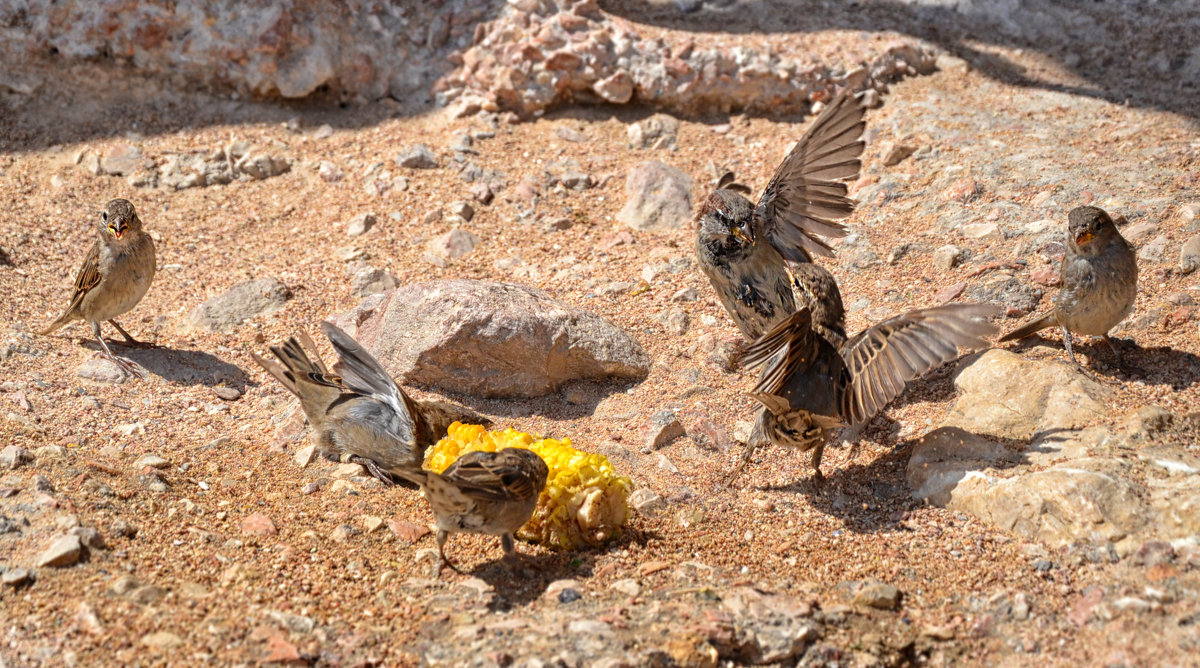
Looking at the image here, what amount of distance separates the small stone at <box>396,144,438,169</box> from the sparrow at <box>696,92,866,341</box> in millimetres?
2973

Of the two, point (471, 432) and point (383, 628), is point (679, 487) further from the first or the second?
point (383, 628)

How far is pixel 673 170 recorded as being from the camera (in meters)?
7.75

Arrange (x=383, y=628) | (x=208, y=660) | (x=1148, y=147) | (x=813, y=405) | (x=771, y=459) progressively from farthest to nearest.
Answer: (x=1148, y=147)
(x=771, y=459)
(x=813, y=405)
(x=383, y=628)
(x=208, y=660)

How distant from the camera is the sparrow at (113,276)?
20.1ft

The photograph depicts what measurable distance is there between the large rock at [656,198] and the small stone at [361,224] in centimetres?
180

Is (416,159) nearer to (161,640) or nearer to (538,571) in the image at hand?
(538,571)

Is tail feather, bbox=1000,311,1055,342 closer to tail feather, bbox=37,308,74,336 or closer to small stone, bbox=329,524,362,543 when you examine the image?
small stone, bbox=329,524,362,543

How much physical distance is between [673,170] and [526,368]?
2678 millimetres

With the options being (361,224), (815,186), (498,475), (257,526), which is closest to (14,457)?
(257,526)

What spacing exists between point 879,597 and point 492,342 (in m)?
2.53

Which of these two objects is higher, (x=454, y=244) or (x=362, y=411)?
(x=454, y=244)

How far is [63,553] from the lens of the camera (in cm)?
394

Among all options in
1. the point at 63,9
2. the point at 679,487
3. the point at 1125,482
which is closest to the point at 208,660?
the point at 679,487

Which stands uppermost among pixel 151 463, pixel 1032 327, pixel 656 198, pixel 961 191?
pixel 961 191
